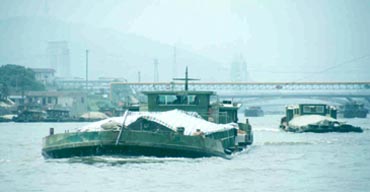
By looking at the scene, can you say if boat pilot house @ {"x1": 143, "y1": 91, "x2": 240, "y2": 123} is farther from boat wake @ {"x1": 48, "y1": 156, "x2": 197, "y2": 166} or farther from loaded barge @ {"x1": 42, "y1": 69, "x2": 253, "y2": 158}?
boat wake @ {"x1": 48, "y1": 156, "x2": 197, "y2": 166}

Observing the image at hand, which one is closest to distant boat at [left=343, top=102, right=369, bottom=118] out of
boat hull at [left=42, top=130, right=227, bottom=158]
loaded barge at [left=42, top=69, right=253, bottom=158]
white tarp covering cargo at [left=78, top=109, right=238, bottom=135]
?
loaded barge at [left=42, top=69, right=253, bottom=158]

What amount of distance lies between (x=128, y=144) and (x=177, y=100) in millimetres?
11401

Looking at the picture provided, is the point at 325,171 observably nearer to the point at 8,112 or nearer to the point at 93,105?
the point at 8,112

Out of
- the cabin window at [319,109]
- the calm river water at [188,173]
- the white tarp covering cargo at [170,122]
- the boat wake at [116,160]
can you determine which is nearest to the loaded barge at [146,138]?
the white tarp covering cargo at [170,122]

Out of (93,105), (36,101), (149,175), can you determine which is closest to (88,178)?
(149,175)

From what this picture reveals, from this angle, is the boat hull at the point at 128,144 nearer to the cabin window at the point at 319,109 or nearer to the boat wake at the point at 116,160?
the boat wake at the point at 116,160

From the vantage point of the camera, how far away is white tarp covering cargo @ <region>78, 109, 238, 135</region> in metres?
51.9

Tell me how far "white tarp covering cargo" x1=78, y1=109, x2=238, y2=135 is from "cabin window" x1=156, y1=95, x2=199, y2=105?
117 inches

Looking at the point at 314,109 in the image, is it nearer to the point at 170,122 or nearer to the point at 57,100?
the point at 170,122

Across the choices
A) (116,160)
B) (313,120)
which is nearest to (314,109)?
(313,120)

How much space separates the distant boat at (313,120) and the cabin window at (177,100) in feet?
122

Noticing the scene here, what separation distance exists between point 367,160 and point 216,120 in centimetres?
1051

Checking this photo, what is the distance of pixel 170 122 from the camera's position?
175 ft

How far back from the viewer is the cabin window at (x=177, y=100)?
60344mm
